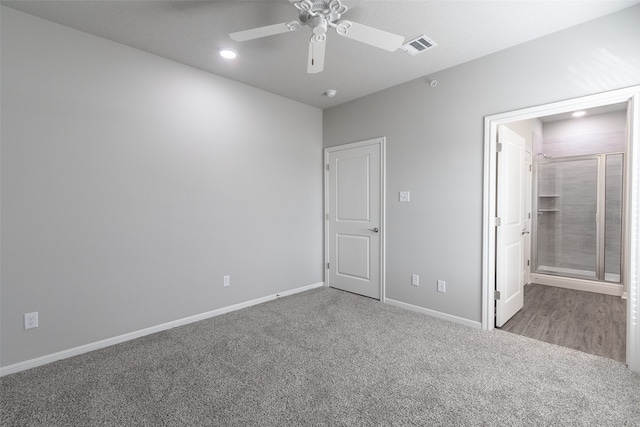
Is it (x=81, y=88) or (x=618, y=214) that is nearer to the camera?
(x=81, y=88)

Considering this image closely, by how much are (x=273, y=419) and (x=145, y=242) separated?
1.96 m

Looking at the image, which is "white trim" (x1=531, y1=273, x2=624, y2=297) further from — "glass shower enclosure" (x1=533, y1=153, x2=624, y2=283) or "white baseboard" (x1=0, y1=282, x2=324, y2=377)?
"white baseboard" (x1=0, y1=282, x2=324, y2=377)

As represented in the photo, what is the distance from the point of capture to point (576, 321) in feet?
10.1

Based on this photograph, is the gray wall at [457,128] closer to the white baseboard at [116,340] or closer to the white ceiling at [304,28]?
the white ceiling at [304,28]

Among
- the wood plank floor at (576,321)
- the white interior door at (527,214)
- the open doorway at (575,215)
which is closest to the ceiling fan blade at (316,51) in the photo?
the open doorway at (575,215)

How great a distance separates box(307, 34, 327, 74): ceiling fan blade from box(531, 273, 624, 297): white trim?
469cm

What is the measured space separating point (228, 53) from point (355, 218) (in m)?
2.40

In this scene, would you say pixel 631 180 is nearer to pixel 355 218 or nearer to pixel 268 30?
pixel 355 218

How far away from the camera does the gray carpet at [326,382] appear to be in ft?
5.53

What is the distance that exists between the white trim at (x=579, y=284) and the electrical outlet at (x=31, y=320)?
238 inches

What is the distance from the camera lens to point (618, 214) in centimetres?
421

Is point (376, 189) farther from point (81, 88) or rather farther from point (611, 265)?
point (611, 265)

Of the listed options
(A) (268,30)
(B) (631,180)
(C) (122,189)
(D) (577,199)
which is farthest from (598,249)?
(C) (122,189)

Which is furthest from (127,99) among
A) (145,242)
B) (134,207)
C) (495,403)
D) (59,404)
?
(495,403)
